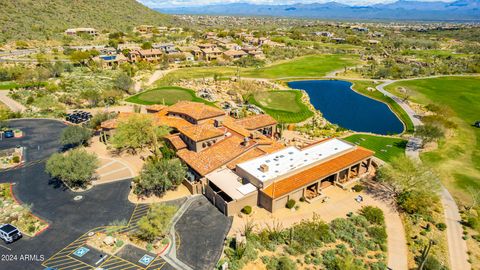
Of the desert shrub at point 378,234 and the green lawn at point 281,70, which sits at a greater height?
the desert shrub at point 378,234

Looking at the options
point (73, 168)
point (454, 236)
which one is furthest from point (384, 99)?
point (73, 168)

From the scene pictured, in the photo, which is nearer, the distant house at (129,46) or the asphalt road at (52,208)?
the asphalt road at (52,208)

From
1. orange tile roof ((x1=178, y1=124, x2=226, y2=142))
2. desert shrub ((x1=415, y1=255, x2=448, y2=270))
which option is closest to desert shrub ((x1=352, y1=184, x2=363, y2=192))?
desert shrub ((x1=415, y1=255, x2=448, y2=270))

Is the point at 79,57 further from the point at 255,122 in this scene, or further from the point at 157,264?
the point at 157,264

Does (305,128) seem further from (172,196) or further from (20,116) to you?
(20,116)

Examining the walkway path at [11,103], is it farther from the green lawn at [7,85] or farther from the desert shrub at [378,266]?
the desert shrub at [378,266]

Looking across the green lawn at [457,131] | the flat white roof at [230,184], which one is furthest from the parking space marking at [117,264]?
the green lawn at [457,131]
